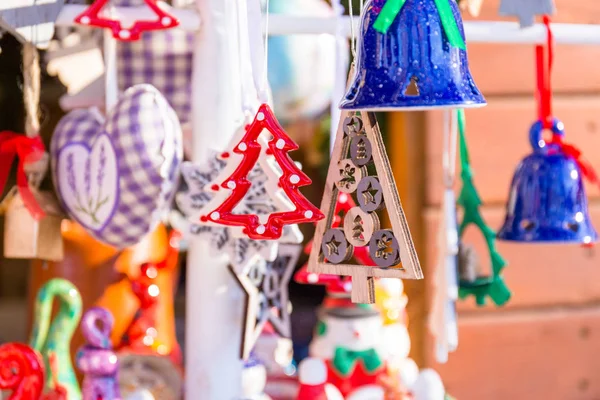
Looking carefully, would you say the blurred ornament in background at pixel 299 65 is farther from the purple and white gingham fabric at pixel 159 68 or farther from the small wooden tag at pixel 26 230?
the small wooden tag at pixel 26 230

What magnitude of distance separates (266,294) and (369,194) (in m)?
0.29

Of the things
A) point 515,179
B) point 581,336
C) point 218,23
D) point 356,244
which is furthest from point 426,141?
point 356,244

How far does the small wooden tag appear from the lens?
85 centimetres

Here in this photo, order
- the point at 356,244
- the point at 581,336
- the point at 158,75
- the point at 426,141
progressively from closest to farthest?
the point at 356,244
the point at 158,75
the point at 426,141
the point at 581,336

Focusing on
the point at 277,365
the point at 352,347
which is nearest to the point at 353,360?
the point at 352,347

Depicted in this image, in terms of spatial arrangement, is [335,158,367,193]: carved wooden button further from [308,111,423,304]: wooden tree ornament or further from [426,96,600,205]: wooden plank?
[426,96,600,205]: wooden plank

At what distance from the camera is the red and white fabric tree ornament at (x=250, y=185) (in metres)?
0.69

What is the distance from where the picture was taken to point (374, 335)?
1.00 meters

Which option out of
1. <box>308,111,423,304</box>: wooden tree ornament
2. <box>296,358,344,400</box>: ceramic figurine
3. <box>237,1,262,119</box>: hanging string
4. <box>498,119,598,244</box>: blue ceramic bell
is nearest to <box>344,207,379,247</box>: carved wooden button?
<box>308,111,423,304</box>: wooden tree ornament

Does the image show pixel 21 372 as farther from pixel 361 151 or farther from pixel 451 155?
pixel 451 155

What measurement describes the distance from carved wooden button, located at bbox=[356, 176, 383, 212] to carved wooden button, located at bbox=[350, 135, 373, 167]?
0.5 inches

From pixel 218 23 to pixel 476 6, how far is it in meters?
0.32

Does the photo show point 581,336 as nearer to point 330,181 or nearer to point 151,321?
point 151,321

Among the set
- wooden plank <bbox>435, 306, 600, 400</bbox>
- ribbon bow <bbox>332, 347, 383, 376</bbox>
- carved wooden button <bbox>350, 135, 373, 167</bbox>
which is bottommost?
wooden plank <bbox>435, 306, 600, 400</bbox>
